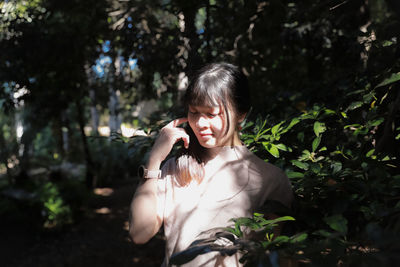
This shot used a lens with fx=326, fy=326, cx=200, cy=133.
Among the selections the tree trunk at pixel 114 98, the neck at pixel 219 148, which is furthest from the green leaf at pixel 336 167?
the tree trunk at pixel 114 98

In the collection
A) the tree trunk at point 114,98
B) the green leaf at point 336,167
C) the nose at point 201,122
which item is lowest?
the green leaf at point 336,167

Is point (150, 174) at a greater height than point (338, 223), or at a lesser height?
greater

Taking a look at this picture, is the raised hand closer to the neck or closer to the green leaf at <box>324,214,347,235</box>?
the neck

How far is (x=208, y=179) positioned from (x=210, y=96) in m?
0.37

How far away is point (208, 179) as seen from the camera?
1430 mm

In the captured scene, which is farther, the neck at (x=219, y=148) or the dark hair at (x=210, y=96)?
the neck at (x=219, y=148)

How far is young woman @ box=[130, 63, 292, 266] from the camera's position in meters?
1.33

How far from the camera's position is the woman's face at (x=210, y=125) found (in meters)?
1.34

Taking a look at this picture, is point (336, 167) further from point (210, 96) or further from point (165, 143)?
point (165, 143)

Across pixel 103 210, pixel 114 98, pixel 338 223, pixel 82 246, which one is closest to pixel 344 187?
pixel 338 223

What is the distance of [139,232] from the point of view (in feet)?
4.36

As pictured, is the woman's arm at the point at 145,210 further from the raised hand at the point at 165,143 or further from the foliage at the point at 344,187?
the foliage at the point at 344,187

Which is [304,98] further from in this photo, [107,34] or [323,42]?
[107,34]

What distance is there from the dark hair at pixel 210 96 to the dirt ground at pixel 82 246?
3980 millimetres
